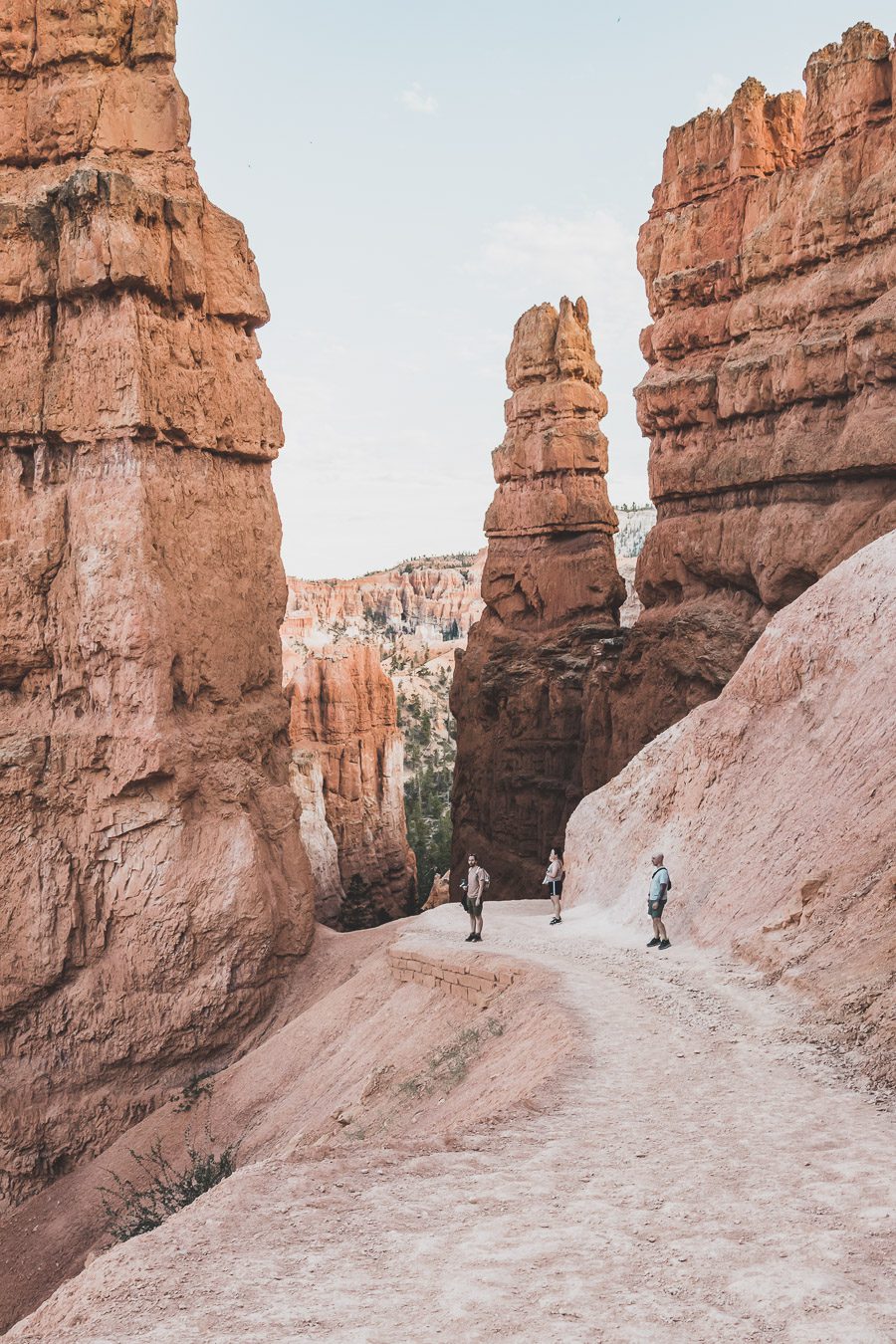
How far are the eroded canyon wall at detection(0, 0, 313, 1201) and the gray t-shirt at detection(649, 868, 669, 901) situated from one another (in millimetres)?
7038

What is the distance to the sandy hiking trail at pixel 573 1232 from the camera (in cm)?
507

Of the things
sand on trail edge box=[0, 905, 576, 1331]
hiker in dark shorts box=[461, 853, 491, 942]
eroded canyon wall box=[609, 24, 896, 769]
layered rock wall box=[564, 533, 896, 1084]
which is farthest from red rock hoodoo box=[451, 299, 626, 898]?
hiker in dark shorts box=[461, 853, 491, 942]

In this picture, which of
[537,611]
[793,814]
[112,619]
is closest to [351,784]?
[537,611]

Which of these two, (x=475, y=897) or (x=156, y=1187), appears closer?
(x=156, y=1187)

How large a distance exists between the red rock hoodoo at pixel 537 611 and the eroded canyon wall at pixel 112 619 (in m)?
15.7

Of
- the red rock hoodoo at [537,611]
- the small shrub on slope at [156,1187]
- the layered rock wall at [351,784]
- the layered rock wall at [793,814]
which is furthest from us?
the layered rock wall at [351,784]

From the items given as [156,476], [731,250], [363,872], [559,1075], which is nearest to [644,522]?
[363,872]

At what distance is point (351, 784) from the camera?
47312mm

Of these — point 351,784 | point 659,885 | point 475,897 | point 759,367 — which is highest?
point 759,367

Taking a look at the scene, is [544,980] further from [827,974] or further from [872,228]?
[872,228]

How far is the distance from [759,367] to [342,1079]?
20.3 m

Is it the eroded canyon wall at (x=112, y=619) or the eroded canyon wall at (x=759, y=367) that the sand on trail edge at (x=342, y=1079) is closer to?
the eroded canyon wall at (x=112, y=619)

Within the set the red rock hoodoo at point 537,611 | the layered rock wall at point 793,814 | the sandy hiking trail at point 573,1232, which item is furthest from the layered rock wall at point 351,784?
the sandy hiking trail at point 573,1232

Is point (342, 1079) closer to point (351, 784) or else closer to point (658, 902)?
point (658, 902)
